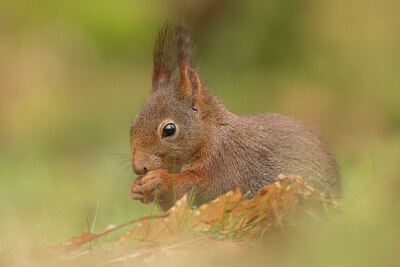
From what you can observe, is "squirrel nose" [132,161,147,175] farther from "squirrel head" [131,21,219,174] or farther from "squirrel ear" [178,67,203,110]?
"squirrel ear" [178,67,203,110]

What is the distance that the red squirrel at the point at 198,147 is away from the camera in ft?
9.20

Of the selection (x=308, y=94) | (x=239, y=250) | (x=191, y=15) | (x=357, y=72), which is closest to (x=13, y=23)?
(x=191, y=15)

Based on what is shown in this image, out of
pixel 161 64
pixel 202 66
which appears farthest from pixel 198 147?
pixel 202 66

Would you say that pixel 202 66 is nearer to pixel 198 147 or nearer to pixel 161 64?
pixel 161 64

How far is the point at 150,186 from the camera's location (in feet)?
8.80

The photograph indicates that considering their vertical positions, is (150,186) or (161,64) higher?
(161,64)

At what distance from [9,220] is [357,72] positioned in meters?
4.42

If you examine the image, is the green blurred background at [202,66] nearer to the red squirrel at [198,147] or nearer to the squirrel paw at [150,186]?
the red squirrel at [198,147]

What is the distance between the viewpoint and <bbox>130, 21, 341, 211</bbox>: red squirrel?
2803mm

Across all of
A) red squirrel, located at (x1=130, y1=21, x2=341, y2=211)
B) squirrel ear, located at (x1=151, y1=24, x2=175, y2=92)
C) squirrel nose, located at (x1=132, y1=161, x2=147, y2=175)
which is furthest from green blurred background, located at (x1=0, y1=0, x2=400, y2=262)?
squirrel nose, located at (x1=132, y1=161, x2=147, y2=175)

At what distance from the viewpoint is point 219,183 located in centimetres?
284

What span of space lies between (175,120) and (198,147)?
0.53ft

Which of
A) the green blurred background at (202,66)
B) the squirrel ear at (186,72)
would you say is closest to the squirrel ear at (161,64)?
the squirrel ear at (186,72)

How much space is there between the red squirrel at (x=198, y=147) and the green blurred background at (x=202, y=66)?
2635mm
